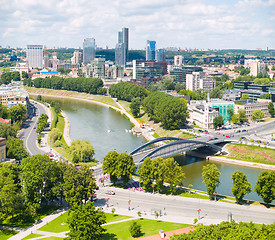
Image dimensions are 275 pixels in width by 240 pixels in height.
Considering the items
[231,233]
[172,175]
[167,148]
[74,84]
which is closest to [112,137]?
[167,148]

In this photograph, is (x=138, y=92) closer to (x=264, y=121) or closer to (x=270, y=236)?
(x=264, y=121)

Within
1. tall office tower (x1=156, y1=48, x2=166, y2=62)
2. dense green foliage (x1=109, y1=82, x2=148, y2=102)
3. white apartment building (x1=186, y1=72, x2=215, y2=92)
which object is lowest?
dense green foliage (x1=109, y1=82, x2=148, y2=102)

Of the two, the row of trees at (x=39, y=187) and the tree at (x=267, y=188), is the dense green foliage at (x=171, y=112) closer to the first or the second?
the tree at (x=267, y=188)

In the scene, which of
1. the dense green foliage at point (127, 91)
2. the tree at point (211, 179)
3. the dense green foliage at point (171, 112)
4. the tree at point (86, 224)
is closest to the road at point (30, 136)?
the dense green foliage at point (171, 112)

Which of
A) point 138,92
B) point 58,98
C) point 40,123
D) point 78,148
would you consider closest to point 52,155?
point 78,148

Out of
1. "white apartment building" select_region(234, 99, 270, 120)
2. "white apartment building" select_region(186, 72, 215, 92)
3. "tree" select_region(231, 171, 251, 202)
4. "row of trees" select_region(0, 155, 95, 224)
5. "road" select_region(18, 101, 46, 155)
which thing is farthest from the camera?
"white apartment building" select_region(186, 72, 215, 92)

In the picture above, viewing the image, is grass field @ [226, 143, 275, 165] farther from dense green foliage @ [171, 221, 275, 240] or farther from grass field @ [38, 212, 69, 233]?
grass field @ [38, 212, 69, 233]

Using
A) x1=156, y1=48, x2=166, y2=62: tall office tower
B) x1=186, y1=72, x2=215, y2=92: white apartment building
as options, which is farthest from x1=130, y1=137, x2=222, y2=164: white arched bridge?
x1=156, y1=48, x2=166, y2=62: tall office tower
